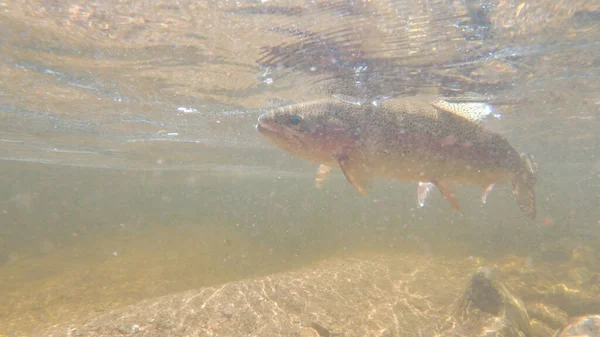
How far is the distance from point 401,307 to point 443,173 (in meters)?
4.94

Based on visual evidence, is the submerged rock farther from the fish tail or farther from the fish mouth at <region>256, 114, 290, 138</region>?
the fish mouth at <region>256, 114, 290, 138</region>

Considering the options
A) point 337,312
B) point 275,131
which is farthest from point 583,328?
point 275,131

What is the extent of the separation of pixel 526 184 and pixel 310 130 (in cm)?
426

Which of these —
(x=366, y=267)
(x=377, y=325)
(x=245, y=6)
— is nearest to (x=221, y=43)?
(x=245, y=6)

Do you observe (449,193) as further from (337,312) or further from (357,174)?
(337,312)

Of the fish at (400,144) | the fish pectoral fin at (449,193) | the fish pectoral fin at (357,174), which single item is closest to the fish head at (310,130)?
the fish at (400,144)

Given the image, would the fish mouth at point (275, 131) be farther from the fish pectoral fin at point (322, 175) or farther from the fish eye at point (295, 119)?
the fish pectoral fin at point (322, 175)

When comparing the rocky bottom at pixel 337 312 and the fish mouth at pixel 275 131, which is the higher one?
the fish mouth at pixel 275 131

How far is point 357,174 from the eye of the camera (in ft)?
15.1

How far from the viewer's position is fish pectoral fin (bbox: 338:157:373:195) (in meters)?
4.46

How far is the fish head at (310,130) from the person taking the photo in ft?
14.3

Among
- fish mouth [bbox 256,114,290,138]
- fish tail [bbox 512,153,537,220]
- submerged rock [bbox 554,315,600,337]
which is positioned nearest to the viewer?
fish mouth [bbox 256,114,290,138]

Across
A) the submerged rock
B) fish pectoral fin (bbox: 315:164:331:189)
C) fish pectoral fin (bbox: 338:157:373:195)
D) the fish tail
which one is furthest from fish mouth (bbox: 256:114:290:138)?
the submerged rock

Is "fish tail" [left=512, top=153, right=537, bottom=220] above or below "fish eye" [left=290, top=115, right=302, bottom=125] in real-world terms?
below
